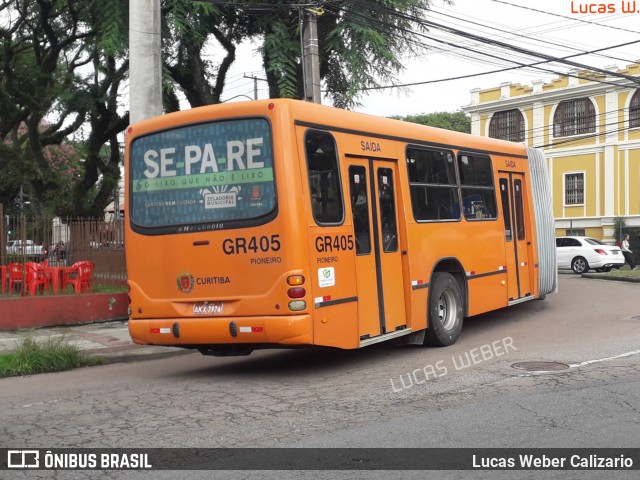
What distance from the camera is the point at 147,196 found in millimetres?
8906

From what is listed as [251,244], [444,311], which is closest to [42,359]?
[251,244]

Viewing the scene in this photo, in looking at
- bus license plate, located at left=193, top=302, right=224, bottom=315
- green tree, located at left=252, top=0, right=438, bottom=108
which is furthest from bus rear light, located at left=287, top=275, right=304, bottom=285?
green tree, located at left=252, top=0, right=438, bottom=108

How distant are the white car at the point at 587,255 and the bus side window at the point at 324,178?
811 inches

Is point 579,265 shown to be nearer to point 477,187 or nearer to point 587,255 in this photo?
point 587,255

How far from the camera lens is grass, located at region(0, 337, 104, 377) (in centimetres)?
947

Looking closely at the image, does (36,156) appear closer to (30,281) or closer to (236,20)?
(236,20)

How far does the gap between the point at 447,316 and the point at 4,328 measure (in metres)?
7.59

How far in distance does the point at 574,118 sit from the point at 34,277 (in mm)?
36237

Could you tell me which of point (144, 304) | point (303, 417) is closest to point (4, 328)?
point (144, 304)

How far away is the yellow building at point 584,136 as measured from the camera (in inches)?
1588

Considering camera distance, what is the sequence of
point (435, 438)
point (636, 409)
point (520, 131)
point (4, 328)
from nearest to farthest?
point (435, 438) < point (636, 409) < point (4, 328) < point (520, 131)

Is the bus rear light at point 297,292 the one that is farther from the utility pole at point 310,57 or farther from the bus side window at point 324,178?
the utility pole at point 310,57

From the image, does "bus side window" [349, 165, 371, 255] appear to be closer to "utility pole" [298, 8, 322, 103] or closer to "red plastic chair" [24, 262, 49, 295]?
"utility pole" [298, 8, 322, 103]

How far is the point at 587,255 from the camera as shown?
27.6 metres
